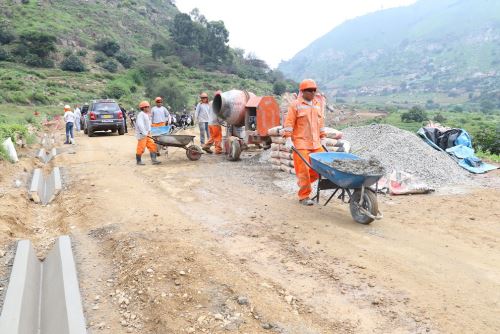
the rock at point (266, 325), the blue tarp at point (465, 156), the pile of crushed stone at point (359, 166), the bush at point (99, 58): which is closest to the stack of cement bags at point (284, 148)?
the blue tarp at point (465, 156)

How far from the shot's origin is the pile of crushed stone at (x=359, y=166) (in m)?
6.17

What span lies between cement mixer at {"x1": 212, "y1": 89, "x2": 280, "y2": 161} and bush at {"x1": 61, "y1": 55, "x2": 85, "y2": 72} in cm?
4526

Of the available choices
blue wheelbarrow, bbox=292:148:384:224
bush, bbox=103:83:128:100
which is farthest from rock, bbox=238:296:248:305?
bush, bbox=103:83:128:100

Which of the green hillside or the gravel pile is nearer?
the gravel pile

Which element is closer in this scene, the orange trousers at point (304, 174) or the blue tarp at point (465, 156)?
the orange trousers at point (304, 174)

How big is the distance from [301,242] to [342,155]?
6.41 feet

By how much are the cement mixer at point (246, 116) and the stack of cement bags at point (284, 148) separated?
2.88ft

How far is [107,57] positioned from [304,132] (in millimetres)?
59842

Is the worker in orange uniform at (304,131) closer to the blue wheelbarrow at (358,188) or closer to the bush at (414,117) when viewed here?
the blue wheelbarrow at (358,188)

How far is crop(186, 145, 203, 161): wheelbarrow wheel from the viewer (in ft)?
39.4

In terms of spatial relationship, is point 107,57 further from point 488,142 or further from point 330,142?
point 330,142

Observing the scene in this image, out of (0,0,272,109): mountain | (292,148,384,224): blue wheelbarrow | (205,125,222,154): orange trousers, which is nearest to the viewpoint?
(292,148,384,224): blue wheelbarrow

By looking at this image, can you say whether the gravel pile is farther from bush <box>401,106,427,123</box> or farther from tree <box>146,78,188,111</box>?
bush <box>401,106,427,123</box>

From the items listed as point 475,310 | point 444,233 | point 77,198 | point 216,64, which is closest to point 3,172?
point 77,198
